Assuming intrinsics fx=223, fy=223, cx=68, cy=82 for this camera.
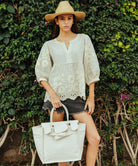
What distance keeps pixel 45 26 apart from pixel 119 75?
1162 millimetres

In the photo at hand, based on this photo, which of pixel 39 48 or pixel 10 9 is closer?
pixel 10 9

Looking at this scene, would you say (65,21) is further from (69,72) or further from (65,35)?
(69,72)

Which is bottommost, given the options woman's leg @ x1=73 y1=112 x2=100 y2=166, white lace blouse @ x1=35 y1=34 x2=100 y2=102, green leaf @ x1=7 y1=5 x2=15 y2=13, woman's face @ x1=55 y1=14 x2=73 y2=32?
woman's leg @ x1=73 y1=112 x2=100 y2=166

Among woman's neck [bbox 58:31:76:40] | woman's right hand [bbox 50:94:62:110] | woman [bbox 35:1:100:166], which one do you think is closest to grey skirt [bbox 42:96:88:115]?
woman [bbox 35:1:100:166]

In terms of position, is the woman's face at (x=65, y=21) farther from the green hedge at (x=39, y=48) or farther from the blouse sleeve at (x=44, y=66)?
the green hedge at (x=39, y=48)

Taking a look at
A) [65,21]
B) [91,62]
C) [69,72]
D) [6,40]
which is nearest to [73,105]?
[69,72]

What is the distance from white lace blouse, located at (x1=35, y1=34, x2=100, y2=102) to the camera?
7.58ft

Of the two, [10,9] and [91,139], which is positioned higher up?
[10,9]

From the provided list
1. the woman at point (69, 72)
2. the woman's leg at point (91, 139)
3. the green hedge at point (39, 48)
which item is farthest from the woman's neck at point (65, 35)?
the woman's leg at point (91, 139)

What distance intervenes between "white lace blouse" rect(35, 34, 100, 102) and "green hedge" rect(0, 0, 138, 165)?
564 millimetres

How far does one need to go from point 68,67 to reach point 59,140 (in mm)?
739

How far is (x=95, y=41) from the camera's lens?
9.98 ft

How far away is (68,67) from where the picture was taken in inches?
91.0

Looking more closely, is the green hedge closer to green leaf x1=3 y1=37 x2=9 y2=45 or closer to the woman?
green leaf x1=3 y1=37 x2=9 y2=45
